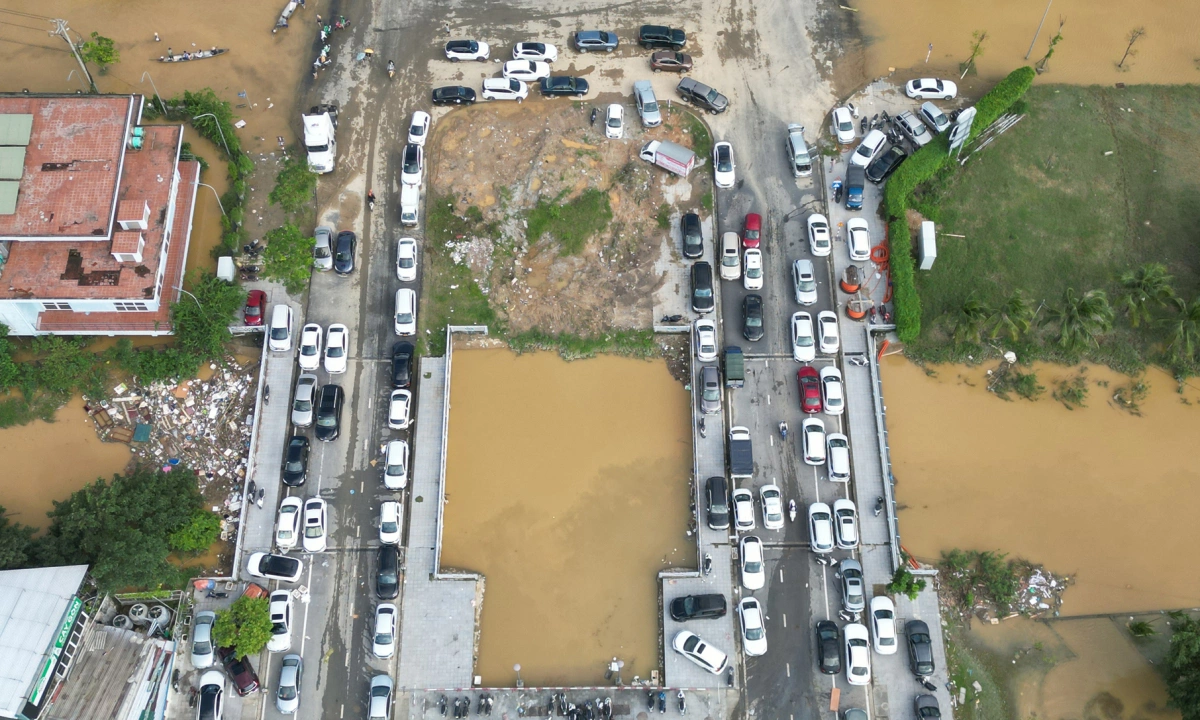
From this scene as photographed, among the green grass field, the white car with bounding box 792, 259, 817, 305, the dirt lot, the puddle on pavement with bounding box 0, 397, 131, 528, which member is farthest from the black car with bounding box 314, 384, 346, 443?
the green grass field

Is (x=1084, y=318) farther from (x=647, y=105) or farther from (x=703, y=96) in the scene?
(x=647, y=105)

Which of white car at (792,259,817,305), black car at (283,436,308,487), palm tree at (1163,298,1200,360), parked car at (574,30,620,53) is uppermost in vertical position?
parked car at (574,30,620,53)

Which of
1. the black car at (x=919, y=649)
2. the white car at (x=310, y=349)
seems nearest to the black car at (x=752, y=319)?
the black car at (x=919, y=649)

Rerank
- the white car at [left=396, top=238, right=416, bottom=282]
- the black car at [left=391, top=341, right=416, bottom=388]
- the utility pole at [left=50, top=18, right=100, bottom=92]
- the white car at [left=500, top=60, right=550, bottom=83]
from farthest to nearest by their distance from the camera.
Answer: the white car at [left=500, top=60, right=550, bottom=83], the utility pole at [left=50, top=18, right=100, bottom=92], the white car at [left=396, top=238, right=416, bottom=282], the black car at [left=391, top=341, right=416, bottom=388]

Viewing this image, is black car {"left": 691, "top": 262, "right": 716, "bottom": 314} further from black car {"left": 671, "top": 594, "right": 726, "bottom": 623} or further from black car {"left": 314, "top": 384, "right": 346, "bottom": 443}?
black car {"left": 314, "top": 384, "right": 346, "bottom": 443}

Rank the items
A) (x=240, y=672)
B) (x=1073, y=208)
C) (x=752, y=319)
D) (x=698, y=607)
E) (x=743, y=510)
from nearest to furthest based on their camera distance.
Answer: (x=240, y=672) < (x=698, y=607) < (x=743, y=510) < (x=752, y=319) < (x=1073, y=208)

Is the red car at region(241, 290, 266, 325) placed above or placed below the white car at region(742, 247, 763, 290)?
below

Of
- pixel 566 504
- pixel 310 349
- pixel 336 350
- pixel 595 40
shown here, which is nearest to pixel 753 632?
pixel 566 504

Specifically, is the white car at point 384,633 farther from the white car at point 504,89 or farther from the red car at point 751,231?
the white car at point 504,89
